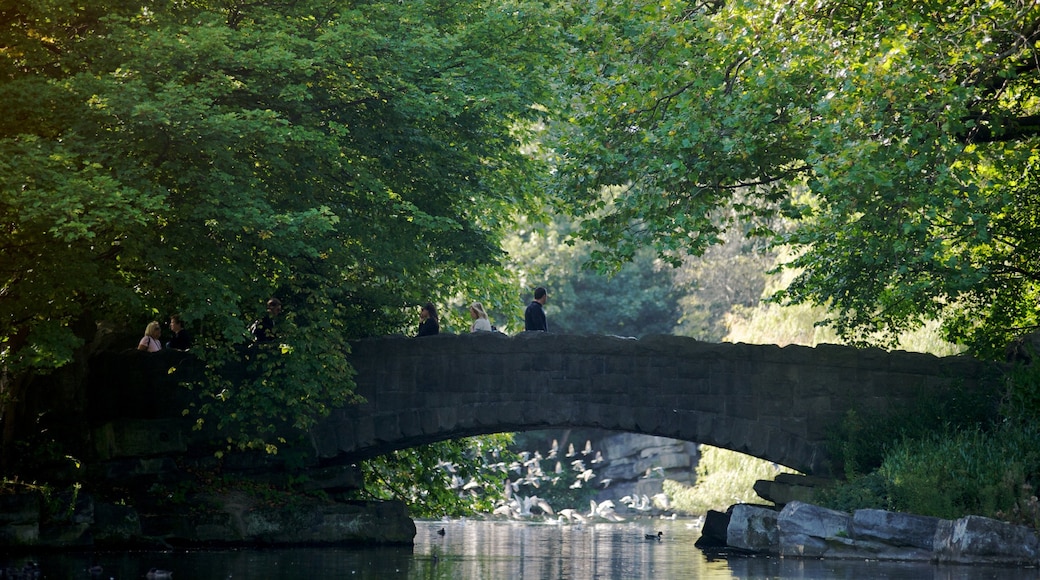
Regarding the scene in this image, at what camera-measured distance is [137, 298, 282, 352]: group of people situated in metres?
18.2

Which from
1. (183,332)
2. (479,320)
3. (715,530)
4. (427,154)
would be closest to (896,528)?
(715,530)

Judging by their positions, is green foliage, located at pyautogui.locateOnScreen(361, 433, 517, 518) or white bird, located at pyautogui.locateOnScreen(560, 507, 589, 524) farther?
white bird, located at pyautogui.locateOnScreen(560, 507, 589, 524)

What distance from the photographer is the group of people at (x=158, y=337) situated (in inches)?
758

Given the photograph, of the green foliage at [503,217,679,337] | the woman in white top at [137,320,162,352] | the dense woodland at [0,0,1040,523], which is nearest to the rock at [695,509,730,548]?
the dense woodland at [0,0,1040,523]

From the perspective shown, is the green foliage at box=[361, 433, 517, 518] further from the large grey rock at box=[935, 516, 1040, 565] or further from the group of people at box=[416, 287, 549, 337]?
the large grey rock at box=[935, 516, 1040, 565]

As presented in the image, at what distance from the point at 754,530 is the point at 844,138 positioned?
493 centimetres

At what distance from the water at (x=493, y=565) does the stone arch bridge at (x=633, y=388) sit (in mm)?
1709

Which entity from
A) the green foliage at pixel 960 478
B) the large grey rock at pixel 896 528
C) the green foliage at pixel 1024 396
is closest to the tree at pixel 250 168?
the green foliage at pixel 960 478

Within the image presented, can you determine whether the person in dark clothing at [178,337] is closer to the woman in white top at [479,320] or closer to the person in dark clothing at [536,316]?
the woman in white top at [479,320]

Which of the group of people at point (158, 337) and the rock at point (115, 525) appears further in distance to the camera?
the group of people at point (158, 337)

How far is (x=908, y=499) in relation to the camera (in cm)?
1645

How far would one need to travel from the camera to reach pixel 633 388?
63.1 ft

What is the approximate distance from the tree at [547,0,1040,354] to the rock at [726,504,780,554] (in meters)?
3.38

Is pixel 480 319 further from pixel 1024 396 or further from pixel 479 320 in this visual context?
pixel 1024 396
